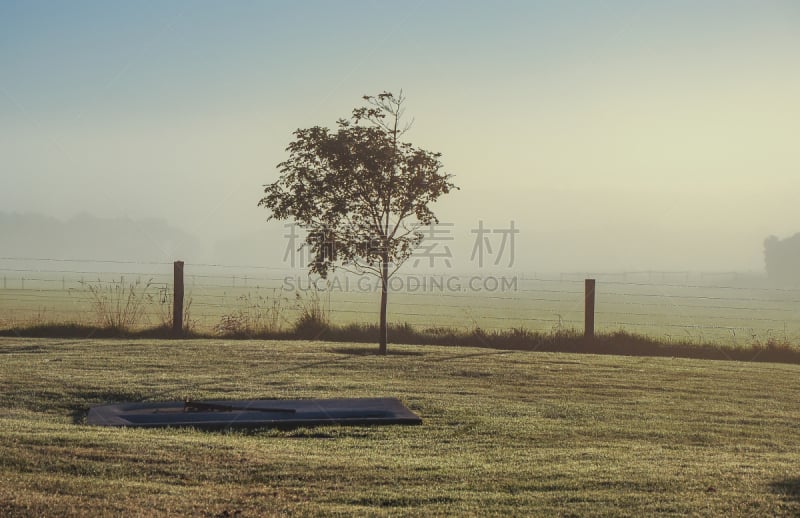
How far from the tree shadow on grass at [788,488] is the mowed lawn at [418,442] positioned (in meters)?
0.02

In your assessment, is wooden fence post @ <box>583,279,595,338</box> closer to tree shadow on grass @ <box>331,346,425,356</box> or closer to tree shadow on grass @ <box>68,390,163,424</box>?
tree shadow on grass @ <box>331,346,425,356</box>

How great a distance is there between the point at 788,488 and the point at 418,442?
10.3 feet

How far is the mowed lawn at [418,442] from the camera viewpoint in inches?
228

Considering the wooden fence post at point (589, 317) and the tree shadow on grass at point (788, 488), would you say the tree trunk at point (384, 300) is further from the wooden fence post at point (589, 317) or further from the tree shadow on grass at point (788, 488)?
the tree shadow on grass at point (788, 488)

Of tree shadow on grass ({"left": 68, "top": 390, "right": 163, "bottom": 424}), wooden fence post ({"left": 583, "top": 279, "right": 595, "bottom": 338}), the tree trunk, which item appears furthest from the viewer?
wooden fence post ({"left": 583, "top": 279, "right": 595, "bottom": 338})

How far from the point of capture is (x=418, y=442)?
317 inches

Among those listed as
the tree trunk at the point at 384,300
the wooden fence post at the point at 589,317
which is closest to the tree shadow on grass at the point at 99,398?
the tree trunk at the point at 384,300

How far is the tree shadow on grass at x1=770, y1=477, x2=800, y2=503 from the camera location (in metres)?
6.00

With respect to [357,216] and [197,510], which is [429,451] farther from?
[357,216]

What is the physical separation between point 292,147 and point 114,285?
22.5 ft

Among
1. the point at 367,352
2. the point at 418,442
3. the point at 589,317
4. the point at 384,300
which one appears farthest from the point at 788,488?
the point at 589,317

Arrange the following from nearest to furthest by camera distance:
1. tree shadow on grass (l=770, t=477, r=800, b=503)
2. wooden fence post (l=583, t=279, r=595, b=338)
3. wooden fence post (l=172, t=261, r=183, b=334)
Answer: tree shadow on grass (l=770, t=477, r=800, b=503) < wooden fence post (l=583, t=279, r=595, b=338) < wooden fence post (l=172, t=261, r=183, b=334)

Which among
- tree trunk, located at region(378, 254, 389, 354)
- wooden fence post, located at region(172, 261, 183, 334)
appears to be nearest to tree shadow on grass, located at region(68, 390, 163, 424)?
tree trunk, located at region(378, 254, 389, 354)

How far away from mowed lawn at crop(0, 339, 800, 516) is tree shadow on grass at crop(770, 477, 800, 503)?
0.02 meters
